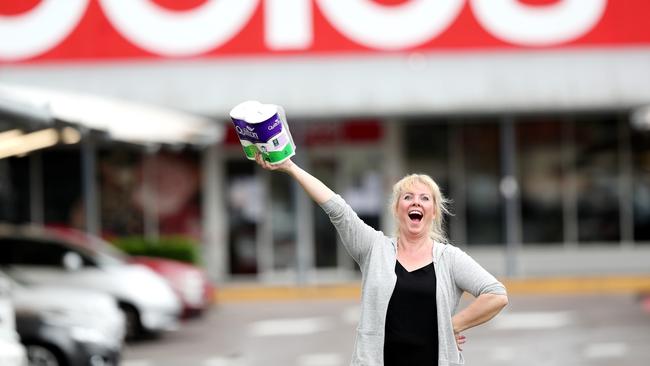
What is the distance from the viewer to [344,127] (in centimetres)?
2311

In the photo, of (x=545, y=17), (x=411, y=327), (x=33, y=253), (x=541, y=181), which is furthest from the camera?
(x=541, y=181)

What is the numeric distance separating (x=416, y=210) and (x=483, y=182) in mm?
18637

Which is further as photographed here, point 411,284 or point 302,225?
point 302,225

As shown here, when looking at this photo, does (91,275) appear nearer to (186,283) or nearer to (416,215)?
(186,283)

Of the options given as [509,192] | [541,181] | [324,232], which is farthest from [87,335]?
[541,181]

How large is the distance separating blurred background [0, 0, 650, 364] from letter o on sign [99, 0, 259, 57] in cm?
5

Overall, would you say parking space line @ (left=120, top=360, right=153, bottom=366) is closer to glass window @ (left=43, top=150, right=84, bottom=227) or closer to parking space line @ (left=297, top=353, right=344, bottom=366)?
parking space line @ (left=297, top=353, right=344, bottom=366)

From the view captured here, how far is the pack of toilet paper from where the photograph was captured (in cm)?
448

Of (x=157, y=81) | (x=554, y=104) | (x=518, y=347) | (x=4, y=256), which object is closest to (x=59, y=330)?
(x=4, y=256)

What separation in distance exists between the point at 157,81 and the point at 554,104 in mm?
7617

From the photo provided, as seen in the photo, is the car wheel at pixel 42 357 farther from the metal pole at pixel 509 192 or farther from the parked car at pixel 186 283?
the metal pole at pixel 509 192

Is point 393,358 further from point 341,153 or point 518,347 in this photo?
point 341,153

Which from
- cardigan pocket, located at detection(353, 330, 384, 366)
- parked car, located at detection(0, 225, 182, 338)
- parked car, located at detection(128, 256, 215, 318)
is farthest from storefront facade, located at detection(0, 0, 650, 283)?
cardigan pocket, located at detection(353, 330, 384, 366)

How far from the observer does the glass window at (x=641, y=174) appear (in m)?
22.8
